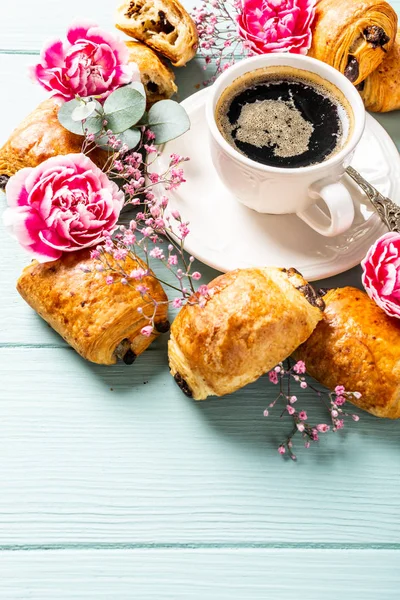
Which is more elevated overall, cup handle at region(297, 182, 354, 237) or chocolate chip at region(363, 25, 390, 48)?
chocolate chip at region(363, 25, 390, 48)

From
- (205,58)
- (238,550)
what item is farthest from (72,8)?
(238,550)


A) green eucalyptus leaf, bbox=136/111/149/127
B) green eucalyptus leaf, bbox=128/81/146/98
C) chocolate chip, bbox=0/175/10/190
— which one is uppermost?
green eucalyptus leaf, bbox=128/81/146/98

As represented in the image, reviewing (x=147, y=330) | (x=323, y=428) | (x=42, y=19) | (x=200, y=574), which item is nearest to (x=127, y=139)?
(x=147, y=330)

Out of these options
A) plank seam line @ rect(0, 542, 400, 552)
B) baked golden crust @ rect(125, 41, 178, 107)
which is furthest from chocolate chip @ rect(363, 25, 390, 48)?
plank seam line @ rect(0, 542, 400, 552)

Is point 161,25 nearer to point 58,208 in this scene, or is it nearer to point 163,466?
point 58,208

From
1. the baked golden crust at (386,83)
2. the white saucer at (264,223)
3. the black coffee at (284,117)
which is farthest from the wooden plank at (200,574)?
the baked golden crust at (386,83)

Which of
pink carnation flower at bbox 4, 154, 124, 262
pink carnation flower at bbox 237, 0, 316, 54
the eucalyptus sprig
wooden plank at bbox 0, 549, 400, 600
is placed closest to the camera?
wooden plank at bbox 0, 549, 400, 600

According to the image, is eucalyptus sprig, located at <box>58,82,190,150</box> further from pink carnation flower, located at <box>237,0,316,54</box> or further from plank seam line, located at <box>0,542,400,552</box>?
plank seam line, located at <box>0,542,400,552</box>
